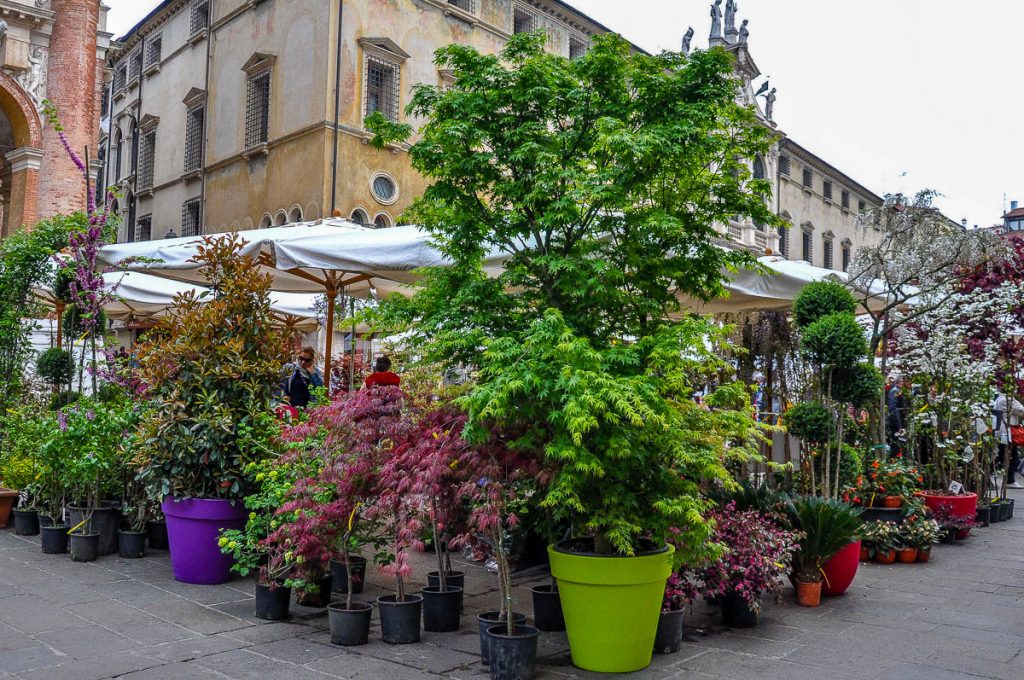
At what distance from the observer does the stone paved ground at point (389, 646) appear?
183 inches

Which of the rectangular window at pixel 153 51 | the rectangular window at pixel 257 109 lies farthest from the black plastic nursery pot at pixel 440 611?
the rectangular window at pixel 153 51

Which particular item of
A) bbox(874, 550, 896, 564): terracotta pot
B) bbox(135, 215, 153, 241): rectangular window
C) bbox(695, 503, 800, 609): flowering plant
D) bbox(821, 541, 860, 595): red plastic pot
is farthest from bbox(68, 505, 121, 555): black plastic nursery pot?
bbox(135, 215, 153, 241): rectangular window

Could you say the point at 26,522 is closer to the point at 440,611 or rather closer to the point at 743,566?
the point at 440,611

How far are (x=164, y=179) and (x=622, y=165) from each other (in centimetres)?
2477

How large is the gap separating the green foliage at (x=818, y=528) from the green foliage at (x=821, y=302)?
1969 mm

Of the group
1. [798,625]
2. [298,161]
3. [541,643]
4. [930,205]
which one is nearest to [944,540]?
[930,205]

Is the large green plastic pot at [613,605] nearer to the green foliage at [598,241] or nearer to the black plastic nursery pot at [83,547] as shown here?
the green foliage at [598,241]

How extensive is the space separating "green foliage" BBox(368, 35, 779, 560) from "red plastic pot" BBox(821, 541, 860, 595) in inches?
50.0

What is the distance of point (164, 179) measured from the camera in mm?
26922

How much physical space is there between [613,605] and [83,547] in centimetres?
472

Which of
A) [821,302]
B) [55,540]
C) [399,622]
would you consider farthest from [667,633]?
[55,540]

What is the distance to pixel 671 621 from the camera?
5086mm

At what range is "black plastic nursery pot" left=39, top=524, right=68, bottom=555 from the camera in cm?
739

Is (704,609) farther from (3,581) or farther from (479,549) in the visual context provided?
(3,581)
